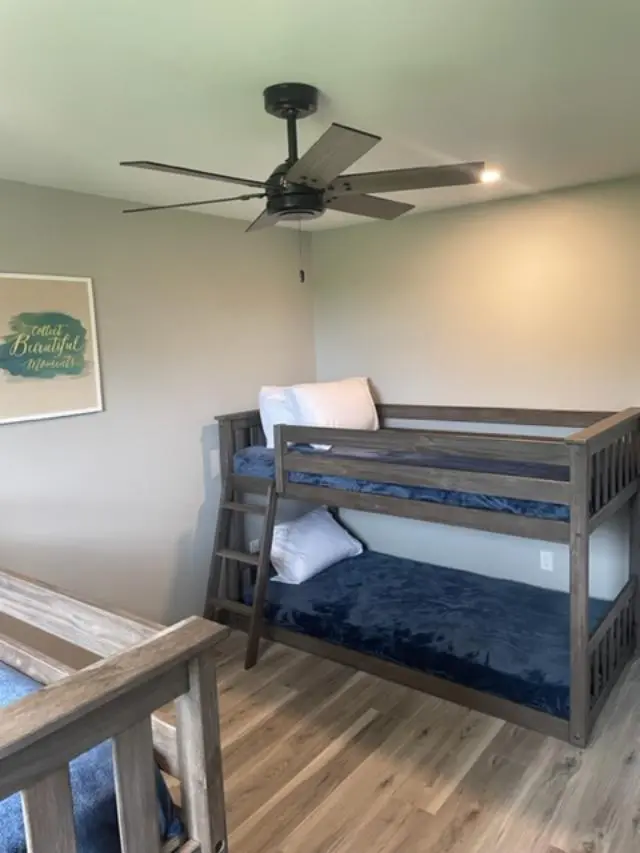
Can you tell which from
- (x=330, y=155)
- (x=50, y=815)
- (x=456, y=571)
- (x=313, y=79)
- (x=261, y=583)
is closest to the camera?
(x=50, y=815)

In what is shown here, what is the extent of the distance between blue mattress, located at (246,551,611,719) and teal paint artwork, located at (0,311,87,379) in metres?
1.68

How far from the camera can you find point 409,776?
2.33 meters

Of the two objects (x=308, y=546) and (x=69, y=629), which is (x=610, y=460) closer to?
(x=308, y=546)

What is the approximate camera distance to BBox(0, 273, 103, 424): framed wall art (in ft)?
8.63

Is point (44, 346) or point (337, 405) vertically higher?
point (44, 346)

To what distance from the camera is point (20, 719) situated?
97cm

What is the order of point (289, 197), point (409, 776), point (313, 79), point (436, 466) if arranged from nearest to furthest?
point (313, 79)
point (289, 197)
point (409, 776)
point (436, 466)

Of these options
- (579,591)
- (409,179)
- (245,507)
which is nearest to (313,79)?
(409,179)

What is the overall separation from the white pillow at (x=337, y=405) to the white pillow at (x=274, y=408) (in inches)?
1.6

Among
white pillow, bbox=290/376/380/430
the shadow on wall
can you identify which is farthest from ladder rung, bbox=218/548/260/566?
white pillow, bbox=290/376/380/430

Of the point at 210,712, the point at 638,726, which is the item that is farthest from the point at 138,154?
the point at 638,726

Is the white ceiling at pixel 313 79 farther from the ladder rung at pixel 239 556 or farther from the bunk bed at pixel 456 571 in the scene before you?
the ladder rung at pixel 239 556

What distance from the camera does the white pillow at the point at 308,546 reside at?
3660mm

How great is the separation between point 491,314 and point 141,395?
6.52 feet
